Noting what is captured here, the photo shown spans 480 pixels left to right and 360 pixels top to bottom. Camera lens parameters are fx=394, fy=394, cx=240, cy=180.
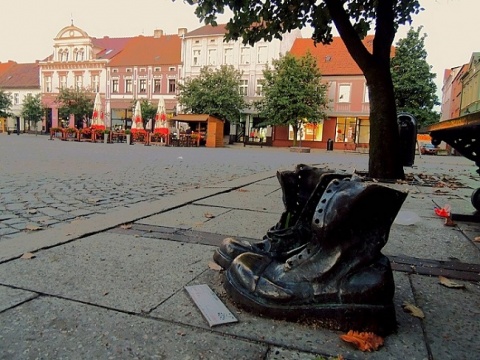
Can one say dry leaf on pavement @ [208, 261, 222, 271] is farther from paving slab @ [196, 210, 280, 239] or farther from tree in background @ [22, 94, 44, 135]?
tree in background @ [22, 94, 44, 135]

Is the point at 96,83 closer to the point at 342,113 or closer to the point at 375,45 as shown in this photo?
the point at 342,113

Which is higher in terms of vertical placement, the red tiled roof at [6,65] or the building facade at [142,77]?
the red tiled roof at [6,65]

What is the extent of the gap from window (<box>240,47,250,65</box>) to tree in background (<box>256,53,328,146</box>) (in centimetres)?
785

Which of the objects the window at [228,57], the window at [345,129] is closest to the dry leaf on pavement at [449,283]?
the window at [345,129]

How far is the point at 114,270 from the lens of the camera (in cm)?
203

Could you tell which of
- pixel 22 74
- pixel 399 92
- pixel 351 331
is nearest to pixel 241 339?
pixel 351 331

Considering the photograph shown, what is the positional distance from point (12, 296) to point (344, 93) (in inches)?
1409

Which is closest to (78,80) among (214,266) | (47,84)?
(47,84)

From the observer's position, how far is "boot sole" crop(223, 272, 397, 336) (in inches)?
55.1

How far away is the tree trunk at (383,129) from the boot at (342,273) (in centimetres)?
585

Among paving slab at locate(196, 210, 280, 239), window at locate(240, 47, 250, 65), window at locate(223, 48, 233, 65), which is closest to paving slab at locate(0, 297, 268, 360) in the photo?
paving slab at locate(196, 210, 280, 239)

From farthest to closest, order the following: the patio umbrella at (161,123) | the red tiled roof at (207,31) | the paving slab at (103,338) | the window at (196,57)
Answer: the window at (196,57) → the red tiled roof at (207,31) → the patio umbrella at (161,123) → the paving slab at (103,338)

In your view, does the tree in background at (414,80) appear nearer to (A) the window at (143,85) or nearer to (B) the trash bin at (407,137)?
(B) the trash bin at (407,137)

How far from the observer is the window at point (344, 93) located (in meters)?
34.8
